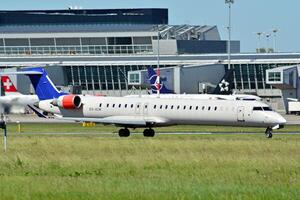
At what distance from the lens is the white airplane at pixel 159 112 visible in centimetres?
7425

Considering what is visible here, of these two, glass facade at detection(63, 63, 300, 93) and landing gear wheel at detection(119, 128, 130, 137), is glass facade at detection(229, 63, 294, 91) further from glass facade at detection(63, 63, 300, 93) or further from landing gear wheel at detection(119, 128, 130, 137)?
landing gear wheel at detection(119, 128, 130, 137)

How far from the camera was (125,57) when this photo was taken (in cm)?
17838

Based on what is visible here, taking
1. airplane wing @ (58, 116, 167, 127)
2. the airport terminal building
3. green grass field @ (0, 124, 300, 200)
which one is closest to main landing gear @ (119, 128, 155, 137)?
airplane wing @ (58, 116, 167, 127)

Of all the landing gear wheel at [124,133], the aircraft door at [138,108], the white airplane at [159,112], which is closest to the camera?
the landing gear wheel at [124,133]

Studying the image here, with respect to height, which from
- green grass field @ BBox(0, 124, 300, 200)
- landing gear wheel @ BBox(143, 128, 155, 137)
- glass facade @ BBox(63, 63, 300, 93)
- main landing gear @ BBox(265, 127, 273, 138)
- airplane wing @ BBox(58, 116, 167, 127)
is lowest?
glass facade @ BBox(63, 63, 300, 93)

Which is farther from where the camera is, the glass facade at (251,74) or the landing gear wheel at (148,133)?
the glass facade at (251,74)

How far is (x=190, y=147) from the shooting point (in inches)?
2181

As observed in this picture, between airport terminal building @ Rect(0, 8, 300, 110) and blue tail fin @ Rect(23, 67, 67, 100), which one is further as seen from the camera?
airport terminal building @ Rect(0, 8, 300, 110)

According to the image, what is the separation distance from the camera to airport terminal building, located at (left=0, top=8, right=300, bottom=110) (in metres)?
170

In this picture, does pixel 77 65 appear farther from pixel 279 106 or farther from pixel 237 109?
pixel 237 109

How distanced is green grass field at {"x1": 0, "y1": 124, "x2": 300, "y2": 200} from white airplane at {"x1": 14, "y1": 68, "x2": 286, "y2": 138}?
1373 cm

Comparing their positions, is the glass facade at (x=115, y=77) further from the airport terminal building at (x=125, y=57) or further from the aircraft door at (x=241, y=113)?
the aircraft door at (x=241, y=113)

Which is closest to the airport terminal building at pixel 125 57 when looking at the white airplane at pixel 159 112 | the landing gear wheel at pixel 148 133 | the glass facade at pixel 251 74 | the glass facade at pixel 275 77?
the glass facade at pixel 251 74

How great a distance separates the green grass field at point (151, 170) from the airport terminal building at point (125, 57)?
96384 mm
